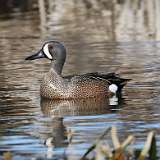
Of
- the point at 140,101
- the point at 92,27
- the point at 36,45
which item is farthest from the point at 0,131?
the point at 92,27

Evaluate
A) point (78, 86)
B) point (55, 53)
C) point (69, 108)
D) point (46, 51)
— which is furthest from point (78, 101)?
point (46, 51)

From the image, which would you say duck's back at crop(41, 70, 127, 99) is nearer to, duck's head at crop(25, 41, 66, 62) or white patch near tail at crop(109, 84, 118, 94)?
white patch near tail at crop(109, 84, 118, 94)

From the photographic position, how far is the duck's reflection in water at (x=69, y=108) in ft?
31.7

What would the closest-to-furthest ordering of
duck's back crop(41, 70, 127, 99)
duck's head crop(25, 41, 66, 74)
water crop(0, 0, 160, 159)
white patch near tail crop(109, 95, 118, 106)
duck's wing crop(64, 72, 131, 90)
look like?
water crop(0, 0, 160, 159) → white patch near tail crop(109, 95, 118, 106) → duck's back crop(41, 70, 127, 99) → duck's wing crop(64, 72, 131, 90) → duck's head crop(25, 41, 66, 74)

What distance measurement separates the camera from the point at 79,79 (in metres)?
12.4

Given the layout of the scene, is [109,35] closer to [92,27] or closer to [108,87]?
[92,27]

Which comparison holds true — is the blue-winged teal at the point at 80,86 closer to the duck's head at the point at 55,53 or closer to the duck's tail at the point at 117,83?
the duck's tail at the point at 117,83

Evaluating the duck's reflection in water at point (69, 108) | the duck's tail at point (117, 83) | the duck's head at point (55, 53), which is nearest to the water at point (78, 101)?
the duck's reflection in water at point (69, 108)

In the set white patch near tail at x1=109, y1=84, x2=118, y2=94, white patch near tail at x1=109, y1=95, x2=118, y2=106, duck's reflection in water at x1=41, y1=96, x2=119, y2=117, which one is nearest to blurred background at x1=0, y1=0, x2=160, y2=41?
white patch near tail at x1=109, y1=84, x2=118, y2=94

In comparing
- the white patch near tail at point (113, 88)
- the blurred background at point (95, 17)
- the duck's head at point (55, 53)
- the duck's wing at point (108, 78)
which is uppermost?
the duck's head at point (55, 53)

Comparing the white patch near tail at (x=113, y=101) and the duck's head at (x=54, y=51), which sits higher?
the duck's head at (x=54, y=51)

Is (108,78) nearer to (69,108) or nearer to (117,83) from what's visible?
(117,83)

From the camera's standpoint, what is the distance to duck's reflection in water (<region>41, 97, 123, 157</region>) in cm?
966

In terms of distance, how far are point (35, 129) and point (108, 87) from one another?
3.03m
